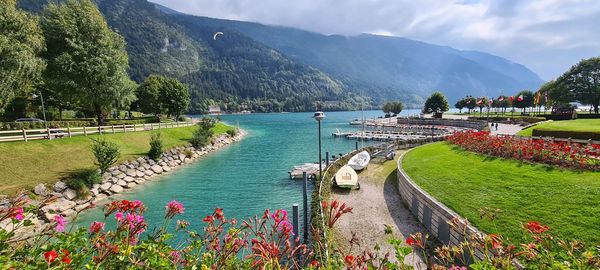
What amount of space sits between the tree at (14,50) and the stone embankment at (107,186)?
11.6m

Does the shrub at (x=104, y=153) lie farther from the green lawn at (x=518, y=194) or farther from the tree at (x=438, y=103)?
the tree at (x=438, y=103)

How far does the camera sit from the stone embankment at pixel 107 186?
17.5 meters

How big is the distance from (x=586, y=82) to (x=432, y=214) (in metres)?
104

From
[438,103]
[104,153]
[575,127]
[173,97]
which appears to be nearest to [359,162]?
[104,153]

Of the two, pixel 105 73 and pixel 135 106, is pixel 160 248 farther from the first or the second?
pixel 135 106

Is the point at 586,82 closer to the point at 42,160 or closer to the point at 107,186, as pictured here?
the point at 107,186

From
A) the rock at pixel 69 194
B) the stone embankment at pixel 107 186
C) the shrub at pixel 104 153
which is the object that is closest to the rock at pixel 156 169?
the stone embankment at pixel 107 186

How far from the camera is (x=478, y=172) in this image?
60.5ft

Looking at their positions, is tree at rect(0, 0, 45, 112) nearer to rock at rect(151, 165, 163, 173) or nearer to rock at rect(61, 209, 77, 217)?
rock at rect(151, 165, 163, 173)

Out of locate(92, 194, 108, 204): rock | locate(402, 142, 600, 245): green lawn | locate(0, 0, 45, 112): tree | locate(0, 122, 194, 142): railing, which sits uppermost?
locate(0, 0, 45, 112): tree

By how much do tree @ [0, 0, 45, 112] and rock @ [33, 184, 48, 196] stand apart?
1207 centimetres

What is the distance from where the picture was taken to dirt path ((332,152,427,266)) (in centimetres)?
1476

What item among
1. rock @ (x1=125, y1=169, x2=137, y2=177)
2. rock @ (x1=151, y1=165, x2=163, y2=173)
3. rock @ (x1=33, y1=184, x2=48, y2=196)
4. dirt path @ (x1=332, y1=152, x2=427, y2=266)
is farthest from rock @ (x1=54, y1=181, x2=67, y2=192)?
dirt path @ (x1=332, y1=152, x2=427, y2=266)

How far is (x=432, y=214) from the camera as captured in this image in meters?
15.2
